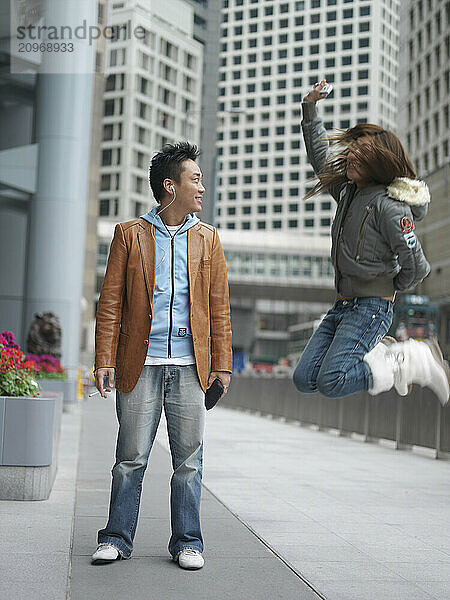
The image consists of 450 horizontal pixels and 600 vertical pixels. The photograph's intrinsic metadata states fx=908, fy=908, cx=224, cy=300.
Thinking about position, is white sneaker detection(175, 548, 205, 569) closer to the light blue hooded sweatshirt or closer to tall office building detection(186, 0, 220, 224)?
the light blue hooded sweatshirt

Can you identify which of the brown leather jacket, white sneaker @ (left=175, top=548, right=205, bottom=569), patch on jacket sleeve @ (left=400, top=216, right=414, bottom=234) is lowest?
white sneaker @ (left=175, top=548, right=205, bottom=569)

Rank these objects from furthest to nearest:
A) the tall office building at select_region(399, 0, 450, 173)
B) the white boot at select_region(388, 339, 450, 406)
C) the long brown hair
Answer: the tall office building at select_region(399, 0, 450, 173) → the white boot at select_region(388, 339, 450, 406) → the long brown hair

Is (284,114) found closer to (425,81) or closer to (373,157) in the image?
(425,81)

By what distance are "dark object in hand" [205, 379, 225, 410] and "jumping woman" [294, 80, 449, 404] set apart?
0.42 m

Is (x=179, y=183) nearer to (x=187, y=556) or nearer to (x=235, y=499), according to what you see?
(x=187, y=556)

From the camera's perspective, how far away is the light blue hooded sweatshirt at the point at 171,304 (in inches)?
187

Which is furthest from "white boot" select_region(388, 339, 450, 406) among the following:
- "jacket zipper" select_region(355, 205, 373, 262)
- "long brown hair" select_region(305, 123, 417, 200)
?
"long brown hair" select_region(305, 123, 417, 200)

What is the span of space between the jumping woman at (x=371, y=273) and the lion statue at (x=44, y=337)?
49.8 feet

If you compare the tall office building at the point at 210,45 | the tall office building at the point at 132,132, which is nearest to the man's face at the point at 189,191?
the tall office building at the point at 210,45

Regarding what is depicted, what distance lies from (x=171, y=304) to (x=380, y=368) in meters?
1.18

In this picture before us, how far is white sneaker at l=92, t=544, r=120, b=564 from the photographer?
4625 millimetres

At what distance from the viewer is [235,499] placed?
7684mm

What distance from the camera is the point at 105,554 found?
464 centimetres

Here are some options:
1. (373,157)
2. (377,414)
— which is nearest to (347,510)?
(373,157)
